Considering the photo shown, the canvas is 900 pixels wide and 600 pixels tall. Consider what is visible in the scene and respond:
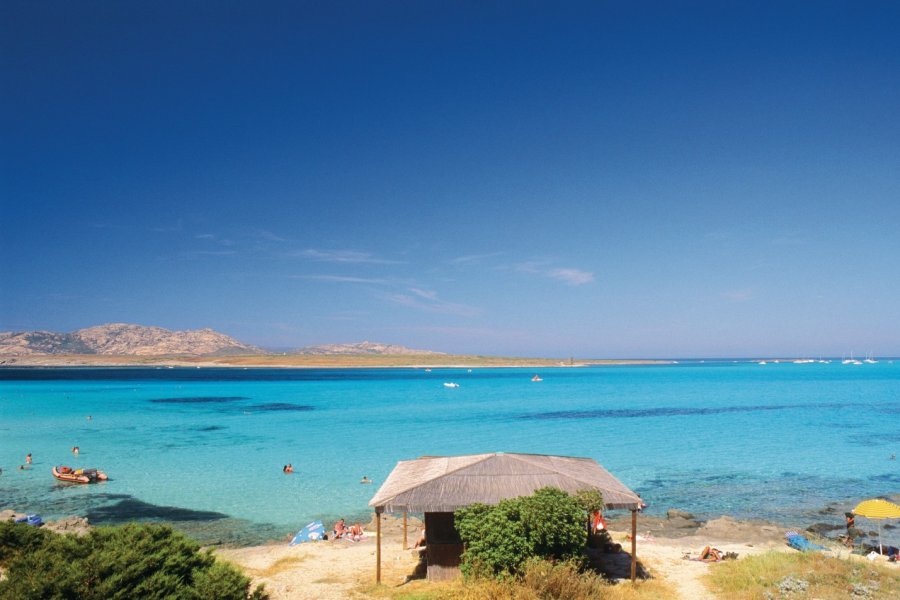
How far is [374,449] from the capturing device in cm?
4062

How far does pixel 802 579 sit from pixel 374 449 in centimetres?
3014

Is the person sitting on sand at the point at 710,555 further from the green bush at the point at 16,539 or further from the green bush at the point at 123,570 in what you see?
the green bush at the point at 16,539

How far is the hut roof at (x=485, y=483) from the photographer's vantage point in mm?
14656

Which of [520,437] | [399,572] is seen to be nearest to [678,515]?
[399,572]

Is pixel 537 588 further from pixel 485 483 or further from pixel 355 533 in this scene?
pixel 355 533

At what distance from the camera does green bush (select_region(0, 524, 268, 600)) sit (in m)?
9.93

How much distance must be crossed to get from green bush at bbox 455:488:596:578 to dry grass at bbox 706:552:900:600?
4.17m

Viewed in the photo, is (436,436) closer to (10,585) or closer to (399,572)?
(399,572)

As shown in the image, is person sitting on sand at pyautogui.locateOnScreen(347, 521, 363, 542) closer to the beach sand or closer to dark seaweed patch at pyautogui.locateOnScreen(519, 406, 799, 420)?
the beach sand

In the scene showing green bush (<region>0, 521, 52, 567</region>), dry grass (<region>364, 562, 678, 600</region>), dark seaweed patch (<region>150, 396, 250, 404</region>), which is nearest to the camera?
dry grass (<region>364, 562, 678, 600</region>)

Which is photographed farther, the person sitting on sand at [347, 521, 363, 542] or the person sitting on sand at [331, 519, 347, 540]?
the person sitting on sand at [331, 519, 347, 540]

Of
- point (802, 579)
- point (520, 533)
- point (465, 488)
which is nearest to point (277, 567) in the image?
point (465, 488)

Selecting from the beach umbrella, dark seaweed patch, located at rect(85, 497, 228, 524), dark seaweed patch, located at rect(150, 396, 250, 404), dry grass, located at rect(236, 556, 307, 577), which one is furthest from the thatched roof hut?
dark seaweed patch, located at rect(150, 396, 250, 404)

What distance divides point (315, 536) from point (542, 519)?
36.0ft
